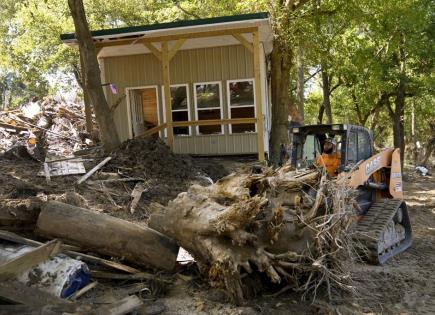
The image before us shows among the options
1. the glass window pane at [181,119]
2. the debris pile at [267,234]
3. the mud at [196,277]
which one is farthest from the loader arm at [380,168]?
the glass window pane at [181,119]

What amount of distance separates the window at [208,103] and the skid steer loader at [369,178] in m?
7.19

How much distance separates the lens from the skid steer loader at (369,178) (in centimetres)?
887

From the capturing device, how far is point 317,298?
631 cm

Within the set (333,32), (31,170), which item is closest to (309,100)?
(333,32)

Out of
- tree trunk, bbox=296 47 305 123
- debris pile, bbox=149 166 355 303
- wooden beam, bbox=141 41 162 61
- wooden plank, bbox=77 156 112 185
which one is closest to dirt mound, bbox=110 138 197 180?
wooden plank, bbox=77 156 112 185

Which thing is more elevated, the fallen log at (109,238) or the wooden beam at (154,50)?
the wooden beam at (154,50)

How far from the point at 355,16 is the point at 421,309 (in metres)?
14.5

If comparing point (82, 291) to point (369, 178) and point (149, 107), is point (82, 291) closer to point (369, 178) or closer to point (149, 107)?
point (369, 178)

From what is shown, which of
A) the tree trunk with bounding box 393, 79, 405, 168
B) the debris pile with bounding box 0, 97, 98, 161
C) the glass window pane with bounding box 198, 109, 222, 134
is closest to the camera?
the glass window pane with bounding box 198, 109, 222, 134

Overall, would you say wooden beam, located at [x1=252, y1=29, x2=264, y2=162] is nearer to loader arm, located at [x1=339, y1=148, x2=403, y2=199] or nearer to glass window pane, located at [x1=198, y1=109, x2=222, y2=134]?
glass window pane, located at [x1=198, y1=109, x2=222, y2=134]

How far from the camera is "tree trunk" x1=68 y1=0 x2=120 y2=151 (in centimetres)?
1320

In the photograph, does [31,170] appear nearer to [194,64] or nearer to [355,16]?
[194,64]

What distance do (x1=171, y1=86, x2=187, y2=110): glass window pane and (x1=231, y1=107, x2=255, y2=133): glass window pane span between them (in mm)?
1822

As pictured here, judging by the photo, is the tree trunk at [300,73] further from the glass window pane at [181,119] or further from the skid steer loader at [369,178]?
the skid steer loader at [369,178]
